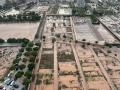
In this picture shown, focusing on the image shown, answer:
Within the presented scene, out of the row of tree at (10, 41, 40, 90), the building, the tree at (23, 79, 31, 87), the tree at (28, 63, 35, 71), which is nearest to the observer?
the tree at (23, 79, 31, 87)

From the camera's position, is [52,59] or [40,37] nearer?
[52,59]

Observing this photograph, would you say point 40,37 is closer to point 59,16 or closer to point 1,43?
point 1,43

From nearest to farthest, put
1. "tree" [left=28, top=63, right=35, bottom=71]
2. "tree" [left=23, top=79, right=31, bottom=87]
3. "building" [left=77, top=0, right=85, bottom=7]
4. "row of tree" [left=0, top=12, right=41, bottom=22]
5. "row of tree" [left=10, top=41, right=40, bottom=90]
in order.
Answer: "tree" [left=23, top=79, right=31, bottom=87] < "row of tree" [left=10, top=41, right=40, bottom=90] < "tree" [left=28, top=63, right=35, bottom=71] < "row of tree" [left=0, top=12, right=41, bottom=22] < "building" [left=77, top=0, right=85, bottom=7]

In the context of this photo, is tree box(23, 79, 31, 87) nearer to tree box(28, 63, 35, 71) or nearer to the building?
tree box(28, 63, 35, 71)

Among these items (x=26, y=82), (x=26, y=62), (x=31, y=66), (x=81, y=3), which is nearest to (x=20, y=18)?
(x=81, y=3)

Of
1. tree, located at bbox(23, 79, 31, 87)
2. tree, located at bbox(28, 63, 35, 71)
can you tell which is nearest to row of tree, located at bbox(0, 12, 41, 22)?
tree, located at bbox(28, 63, 35, 71)

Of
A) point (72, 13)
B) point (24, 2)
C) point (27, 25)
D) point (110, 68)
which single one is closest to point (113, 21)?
point (72, 13)

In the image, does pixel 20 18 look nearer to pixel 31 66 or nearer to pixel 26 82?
pixel 31 66

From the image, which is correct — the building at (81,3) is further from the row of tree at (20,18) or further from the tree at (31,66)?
the tree at (31,66)

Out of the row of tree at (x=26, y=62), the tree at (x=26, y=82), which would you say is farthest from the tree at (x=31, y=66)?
the tree at (x=26, y=82)

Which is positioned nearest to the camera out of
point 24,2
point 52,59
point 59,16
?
point 52,59

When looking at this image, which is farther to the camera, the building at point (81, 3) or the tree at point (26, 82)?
the building at point (81, 3)
